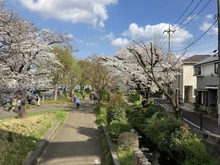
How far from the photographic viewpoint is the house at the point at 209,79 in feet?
77.8

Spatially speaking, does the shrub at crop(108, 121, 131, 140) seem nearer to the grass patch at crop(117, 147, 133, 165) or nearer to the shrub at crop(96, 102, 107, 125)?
the grass patch at crop(117, 147, 133, 165)

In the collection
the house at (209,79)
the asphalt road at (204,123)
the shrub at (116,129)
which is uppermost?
the house at (209,79)

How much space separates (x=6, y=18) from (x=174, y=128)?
7189 millimetres

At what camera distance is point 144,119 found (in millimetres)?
15234

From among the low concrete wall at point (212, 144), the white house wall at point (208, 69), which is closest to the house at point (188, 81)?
the white house wall at point (208, 69)

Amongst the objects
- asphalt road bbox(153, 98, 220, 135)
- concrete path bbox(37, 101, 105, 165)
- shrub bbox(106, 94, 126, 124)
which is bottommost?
concrete path bbox(37, 101, 105, 165)

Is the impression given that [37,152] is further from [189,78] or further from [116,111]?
[189,78]

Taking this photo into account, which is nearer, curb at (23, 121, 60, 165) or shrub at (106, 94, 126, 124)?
curb at (23, 121, 60, 165)

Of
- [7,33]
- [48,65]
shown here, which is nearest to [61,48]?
[48,65]

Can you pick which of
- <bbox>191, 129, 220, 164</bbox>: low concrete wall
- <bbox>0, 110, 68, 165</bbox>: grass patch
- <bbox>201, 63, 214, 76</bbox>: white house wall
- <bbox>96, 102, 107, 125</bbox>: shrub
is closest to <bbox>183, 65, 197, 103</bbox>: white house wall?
<bbox>201, 63, 214, 76</bbox>: white house wall

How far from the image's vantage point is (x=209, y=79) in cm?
2502

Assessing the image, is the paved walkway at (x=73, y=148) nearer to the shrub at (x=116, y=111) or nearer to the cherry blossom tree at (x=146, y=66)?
the shrub at (x=116, y=111)

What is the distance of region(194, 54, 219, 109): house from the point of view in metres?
23.7

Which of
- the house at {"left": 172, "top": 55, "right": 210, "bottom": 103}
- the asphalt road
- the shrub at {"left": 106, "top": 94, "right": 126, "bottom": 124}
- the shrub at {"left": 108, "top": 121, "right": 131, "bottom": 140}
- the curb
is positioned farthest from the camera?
the house at {"left": 172, "top": 55, "right": 210, "bottom": 103}
